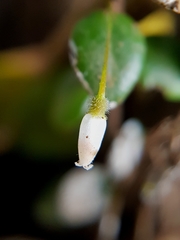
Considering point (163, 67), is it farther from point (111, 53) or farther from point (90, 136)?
point (90, 136)

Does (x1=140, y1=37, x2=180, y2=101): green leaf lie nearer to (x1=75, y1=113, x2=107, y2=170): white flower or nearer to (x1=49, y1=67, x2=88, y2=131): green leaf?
(x1=49, y1=67, x2=88, y2=131): green leaf

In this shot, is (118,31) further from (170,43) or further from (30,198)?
(30,198)

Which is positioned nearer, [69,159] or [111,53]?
[111,53]

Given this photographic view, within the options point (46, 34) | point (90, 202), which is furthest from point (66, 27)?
point (90, 202)

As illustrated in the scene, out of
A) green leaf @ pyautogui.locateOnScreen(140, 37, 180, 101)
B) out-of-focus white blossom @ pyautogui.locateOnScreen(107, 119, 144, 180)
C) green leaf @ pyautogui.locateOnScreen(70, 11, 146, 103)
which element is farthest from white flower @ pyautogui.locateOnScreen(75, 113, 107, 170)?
out-of-focus white blossom @ pyautogui.locateOnScreen(107, 119, 144, 180)

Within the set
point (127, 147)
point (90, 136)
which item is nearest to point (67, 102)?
point (127, 147)
